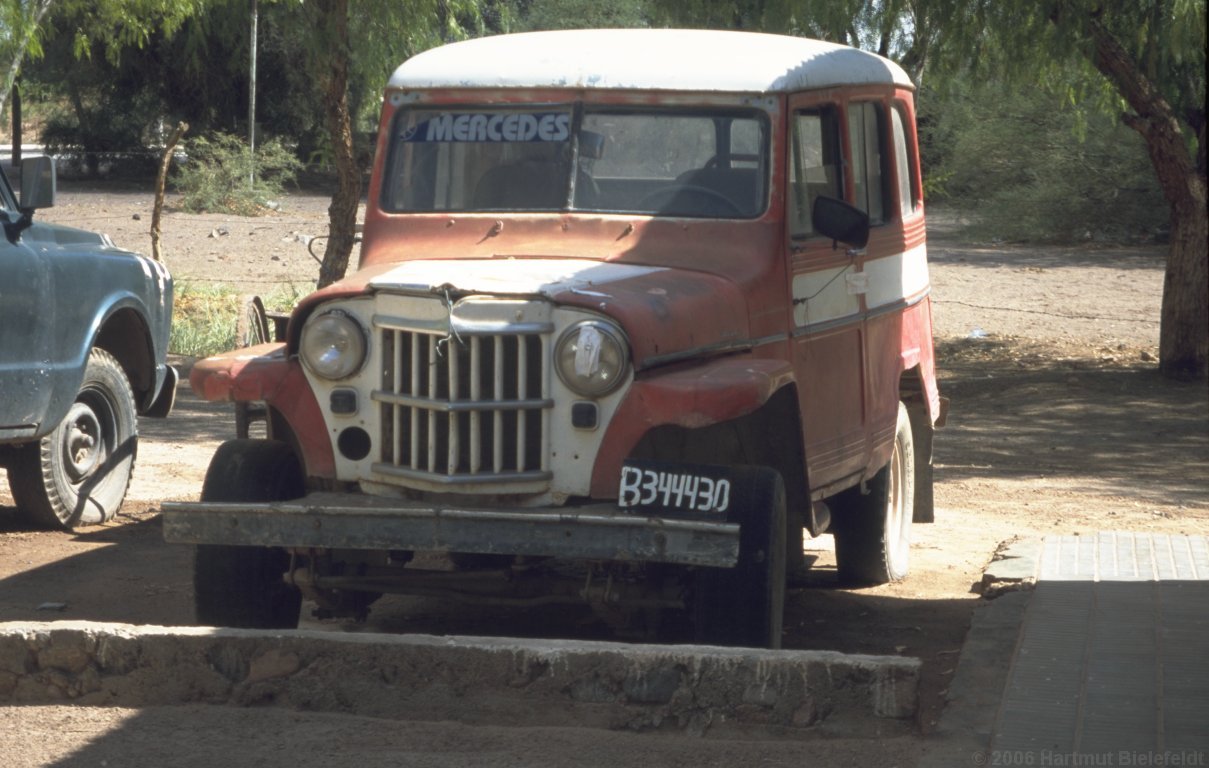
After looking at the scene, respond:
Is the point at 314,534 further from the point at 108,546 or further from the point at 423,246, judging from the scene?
the point at 108,546

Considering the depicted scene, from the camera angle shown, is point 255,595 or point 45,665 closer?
point 45,665

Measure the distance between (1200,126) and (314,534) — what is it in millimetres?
10919

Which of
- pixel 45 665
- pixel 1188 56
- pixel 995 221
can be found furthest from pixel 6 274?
pixel 995 221

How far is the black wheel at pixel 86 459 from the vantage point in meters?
7.81

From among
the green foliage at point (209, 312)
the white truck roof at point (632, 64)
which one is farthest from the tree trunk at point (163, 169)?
the white truck roof at point (632, 64)

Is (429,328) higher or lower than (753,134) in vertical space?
lower

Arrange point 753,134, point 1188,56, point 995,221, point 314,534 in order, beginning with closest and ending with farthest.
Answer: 1. point 314,534
2. point 753,134
3. point 1188,56
4. point 995,221

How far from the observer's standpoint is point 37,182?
23.6 ft

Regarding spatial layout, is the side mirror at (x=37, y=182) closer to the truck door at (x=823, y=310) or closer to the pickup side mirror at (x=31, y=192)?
the pickup side mirror at (x=31, y=192)

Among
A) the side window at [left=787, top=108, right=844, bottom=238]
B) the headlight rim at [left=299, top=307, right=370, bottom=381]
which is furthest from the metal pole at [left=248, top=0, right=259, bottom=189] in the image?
the headlight rim at [left=299, top=307, right=370, bottom=381]

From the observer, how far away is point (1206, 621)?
5941 millimetres

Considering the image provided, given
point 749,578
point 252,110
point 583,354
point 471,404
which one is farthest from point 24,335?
point 252,110

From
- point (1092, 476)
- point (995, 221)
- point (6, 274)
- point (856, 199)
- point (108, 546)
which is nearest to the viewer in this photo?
point (856, 199)

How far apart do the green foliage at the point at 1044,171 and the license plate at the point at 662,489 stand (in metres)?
20.9
